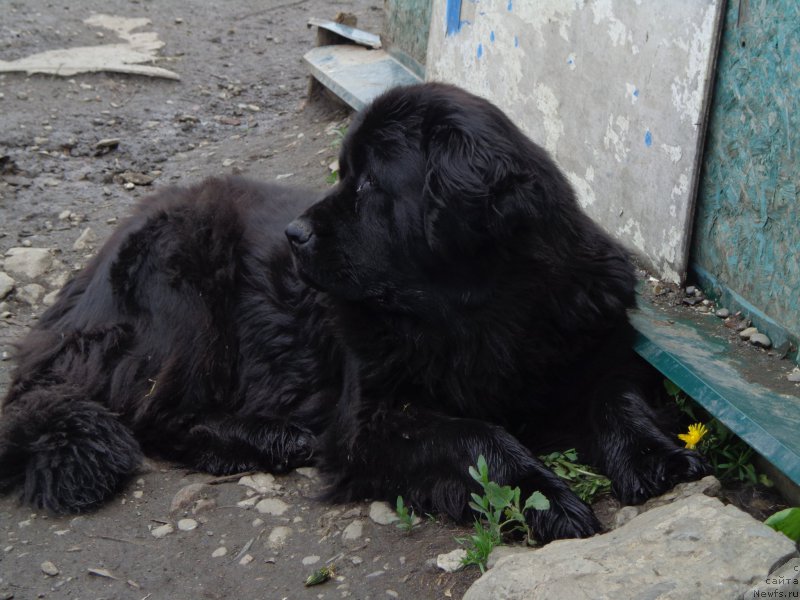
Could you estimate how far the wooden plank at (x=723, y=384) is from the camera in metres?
2.95

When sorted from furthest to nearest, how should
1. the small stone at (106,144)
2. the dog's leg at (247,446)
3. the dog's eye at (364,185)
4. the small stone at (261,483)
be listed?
1. the small stone at (106,144)
2. the dog's leg at (247,446)
3. the small stone at (261,483)
4. the dog's eye at (364,185)

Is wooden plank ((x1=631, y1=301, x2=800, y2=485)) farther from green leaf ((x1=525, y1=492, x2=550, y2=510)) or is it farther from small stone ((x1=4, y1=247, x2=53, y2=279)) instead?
small stone ((x1=4, y1=247, x2=53, y2=279))

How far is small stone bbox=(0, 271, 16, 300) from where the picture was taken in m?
5.32

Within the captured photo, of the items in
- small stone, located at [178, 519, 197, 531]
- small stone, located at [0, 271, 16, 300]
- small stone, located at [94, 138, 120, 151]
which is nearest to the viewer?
small stone, located at [178, 519, 197, 531]

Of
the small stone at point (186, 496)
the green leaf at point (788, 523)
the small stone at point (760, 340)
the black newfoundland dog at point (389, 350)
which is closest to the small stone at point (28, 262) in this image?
the black newfoundland dog at point (389, 350)

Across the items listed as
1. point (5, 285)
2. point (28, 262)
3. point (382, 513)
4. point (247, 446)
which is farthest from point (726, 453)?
point (28, 262)

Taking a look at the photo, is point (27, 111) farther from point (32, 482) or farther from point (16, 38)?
point (32, 482)

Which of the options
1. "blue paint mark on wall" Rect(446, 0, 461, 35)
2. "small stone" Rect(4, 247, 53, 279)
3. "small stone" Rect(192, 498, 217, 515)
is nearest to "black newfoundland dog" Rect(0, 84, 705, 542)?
"small stone" Rect(192, 498, 217, 515)

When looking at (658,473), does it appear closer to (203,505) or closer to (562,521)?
(562,521)

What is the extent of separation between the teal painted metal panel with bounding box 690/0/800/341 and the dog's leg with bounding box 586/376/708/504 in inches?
23.4

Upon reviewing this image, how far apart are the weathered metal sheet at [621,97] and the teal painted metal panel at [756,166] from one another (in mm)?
84

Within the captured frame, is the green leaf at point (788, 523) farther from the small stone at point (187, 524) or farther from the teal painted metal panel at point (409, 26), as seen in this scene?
the teal painted metal panel at point (409, 26)

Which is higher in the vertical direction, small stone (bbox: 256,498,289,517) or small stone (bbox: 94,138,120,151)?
small stone (bbox: 94,138,120,151)

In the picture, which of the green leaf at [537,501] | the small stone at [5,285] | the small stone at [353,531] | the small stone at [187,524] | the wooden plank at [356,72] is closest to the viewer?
the green leaf at [537,501]
